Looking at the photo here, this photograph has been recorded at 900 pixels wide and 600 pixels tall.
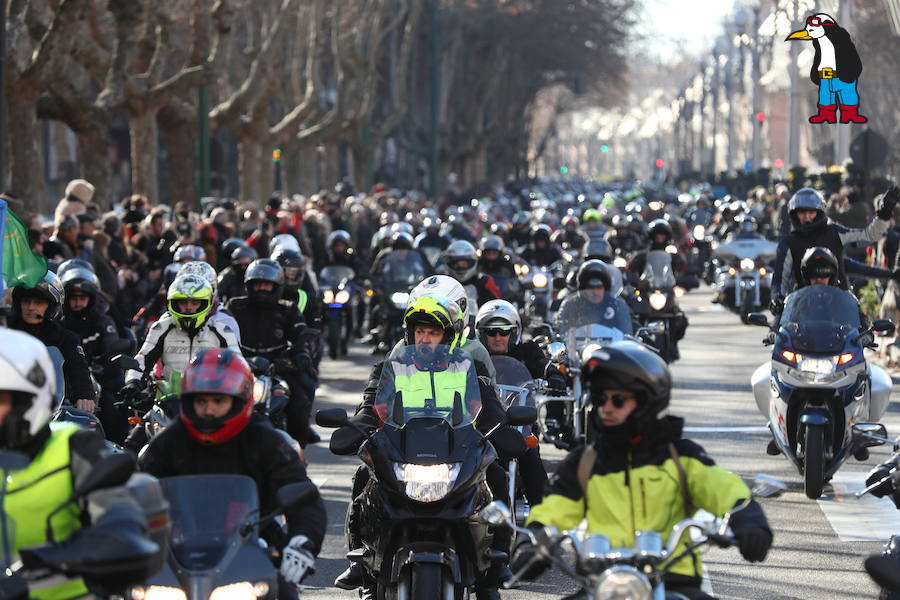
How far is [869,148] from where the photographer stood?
90.1 feet

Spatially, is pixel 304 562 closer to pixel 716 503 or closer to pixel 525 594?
pixel 716 503

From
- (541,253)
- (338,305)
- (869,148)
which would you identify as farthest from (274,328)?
(869,148)

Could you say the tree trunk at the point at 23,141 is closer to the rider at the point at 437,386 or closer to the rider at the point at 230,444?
the rider at the point at 437,386

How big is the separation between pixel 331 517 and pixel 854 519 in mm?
3036

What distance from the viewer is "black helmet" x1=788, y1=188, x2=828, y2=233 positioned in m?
15.7

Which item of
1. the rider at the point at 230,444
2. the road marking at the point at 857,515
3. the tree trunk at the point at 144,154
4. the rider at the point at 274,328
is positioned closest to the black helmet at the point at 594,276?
the rider at the point at 274,328

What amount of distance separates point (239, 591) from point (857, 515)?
6572mm

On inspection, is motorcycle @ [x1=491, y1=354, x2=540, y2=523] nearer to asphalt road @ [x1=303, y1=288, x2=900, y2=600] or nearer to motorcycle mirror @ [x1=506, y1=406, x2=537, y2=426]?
asphalt road @ [x1=303, y1=288, x2=900, y2=600]

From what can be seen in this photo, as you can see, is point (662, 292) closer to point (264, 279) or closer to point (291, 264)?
point (291, 264)

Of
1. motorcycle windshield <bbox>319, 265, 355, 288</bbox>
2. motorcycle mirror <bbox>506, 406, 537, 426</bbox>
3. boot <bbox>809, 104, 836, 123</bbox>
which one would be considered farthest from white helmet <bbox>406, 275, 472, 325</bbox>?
motorcycle windshield <bbox>319, 265, 355, 288</bbox>

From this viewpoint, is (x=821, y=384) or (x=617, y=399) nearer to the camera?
(x=617, y=399)

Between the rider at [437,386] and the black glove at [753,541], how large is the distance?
2808 millimetres

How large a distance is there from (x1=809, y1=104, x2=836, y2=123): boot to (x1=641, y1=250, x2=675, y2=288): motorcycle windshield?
285cm

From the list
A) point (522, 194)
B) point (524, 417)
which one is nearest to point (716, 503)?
point (524, 417)
